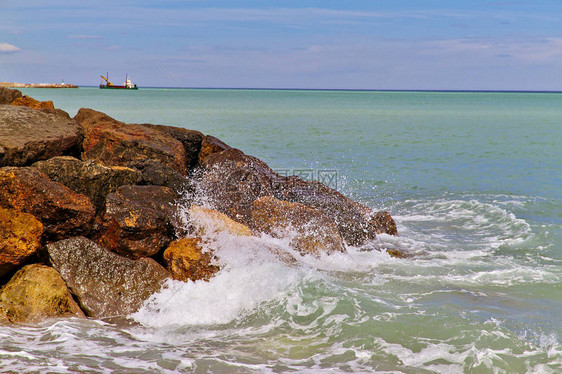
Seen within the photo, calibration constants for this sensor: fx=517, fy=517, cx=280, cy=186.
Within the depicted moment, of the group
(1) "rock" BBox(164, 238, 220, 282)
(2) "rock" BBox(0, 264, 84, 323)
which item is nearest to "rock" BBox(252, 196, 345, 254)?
(1) "rock" BBox(164, 238, 220, 282)

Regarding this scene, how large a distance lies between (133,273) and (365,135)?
26599 mm

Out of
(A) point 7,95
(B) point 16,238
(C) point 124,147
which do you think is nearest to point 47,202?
(B) point 16,238

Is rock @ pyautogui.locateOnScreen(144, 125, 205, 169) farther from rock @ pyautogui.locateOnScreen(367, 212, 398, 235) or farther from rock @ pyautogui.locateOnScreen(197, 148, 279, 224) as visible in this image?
rock @ pyautogui.locateOnScreen(367, 212, 398, 235)

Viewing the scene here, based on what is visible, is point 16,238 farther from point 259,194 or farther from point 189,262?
point 259,194

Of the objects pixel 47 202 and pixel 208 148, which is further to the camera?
pixel 208 148

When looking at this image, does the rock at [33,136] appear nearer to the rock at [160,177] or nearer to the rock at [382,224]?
the rock at [160,177]

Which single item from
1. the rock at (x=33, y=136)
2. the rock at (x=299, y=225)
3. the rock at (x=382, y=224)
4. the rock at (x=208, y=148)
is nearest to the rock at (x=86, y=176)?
the rock at (x=33, y=136)

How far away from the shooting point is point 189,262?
6.91 meters

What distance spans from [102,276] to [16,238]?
45.6 inches

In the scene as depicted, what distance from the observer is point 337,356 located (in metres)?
5.38

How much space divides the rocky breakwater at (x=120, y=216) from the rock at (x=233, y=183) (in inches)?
1.1

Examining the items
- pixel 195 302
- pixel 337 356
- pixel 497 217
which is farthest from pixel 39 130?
pixel 497 217

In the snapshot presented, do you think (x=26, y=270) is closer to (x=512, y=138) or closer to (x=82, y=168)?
(x=82, y=168)

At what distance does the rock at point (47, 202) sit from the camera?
6.77 meters
